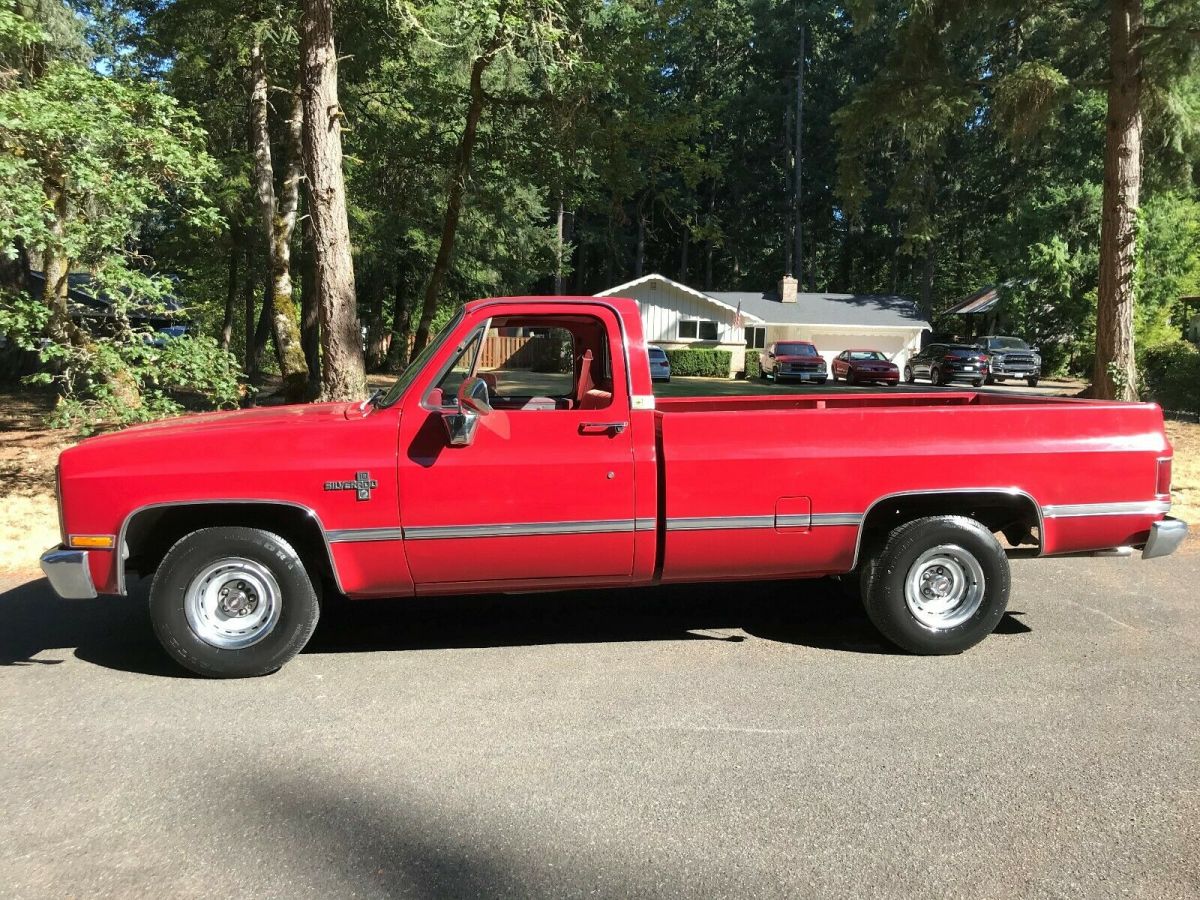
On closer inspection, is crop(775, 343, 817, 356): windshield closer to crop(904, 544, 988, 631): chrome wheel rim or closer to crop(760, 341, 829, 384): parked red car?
crop(760, 341, 829, 384): parked red car

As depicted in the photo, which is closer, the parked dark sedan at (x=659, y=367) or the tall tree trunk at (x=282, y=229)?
the tall tree trunk at (x=282, y=229)

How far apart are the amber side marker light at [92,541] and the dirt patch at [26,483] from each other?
9.29 feet

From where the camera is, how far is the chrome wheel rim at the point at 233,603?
4566mm

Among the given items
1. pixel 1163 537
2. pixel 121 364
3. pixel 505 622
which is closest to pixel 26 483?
pixel 121 364

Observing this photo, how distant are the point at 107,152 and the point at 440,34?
28.8 ft

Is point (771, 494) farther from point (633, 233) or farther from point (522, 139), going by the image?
point (633, 233)

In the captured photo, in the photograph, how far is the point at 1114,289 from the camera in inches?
553

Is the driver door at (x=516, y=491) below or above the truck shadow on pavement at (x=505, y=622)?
above

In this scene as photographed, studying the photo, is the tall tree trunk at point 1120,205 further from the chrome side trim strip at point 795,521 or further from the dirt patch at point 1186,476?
the chrome side trim strip at point 795,521

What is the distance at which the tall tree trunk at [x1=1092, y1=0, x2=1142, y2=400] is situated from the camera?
13.7 metres

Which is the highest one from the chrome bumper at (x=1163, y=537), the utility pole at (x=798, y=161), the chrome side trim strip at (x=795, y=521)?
the utility pole at (x=798, y=161)

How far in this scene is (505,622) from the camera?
5.66 metres

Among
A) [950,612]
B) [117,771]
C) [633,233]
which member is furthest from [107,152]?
[633,233]

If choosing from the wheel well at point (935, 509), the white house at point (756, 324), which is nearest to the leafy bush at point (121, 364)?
the wheel well at point (935, 509)
